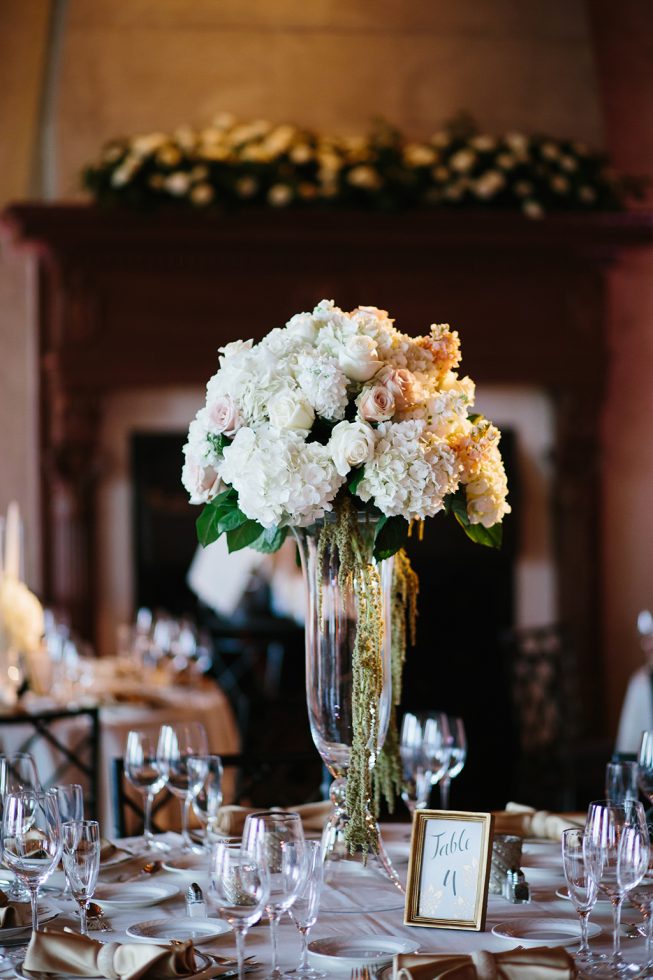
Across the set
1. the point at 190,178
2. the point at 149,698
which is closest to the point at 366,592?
the point at 149,698

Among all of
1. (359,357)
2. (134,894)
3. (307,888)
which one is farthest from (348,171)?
(307,888)

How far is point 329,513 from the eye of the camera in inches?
89.1

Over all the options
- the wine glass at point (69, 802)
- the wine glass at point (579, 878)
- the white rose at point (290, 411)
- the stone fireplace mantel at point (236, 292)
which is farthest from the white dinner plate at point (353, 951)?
the stone fireplace mantel at point (236, 292)

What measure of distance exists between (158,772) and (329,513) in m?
0.66

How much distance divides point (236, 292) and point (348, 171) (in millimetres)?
845

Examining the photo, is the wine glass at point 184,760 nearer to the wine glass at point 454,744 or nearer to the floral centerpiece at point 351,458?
the floral centerpiece at point 351,458

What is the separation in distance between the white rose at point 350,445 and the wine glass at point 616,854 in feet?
2.08

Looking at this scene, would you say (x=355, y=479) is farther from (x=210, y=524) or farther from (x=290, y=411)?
(x=210, y=524)

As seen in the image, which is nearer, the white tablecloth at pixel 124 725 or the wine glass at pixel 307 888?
the wine glass at pixel 307 888

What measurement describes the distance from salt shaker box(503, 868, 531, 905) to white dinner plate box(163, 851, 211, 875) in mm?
535

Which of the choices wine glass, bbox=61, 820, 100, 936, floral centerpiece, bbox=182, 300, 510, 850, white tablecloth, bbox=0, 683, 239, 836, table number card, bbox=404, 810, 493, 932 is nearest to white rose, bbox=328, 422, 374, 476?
floral centerpiece, bbox=182, 300, 510, 850

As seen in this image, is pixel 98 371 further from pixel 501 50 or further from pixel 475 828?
pixel 475 828

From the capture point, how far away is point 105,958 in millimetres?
1792

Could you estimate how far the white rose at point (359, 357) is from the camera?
2199 millimetres
